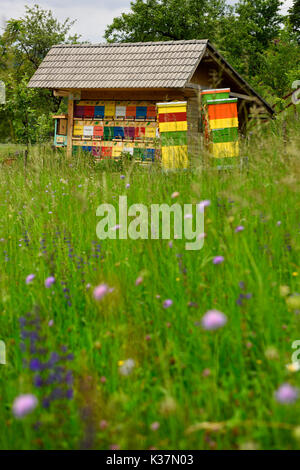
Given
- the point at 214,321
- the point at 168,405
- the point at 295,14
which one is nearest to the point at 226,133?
the point at 214,321

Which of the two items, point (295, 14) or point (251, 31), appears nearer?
point (251, 31)

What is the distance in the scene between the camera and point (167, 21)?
34031 mm

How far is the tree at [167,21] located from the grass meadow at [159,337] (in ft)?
111

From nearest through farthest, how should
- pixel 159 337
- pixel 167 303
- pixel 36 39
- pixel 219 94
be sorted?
pixel 167 303 < pixel 159 337 < pixel 219 94 < pixel 36 39

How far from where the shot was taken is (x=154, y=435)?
168 centimetres

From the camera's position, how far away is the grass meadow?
5.30 feet

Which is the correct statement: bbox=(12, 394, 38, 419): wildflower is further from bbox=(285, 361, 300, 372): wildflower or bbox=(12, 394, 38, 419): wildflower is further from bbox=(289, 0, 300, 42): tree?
bbox=(289, 0, 300, 42): tree

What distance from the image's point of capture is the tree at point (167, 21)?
33812 millimetres

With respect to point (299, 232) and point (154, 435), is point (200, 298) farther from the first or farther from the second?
point (299, 232)

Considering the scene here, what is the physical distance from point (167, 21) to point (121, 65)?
21925 millimetres

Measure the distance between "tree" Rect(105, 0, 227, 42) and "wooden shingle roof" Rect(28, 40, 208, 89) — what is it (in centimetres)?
1972

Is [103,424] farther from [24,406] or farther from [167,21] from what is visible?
[167,21]

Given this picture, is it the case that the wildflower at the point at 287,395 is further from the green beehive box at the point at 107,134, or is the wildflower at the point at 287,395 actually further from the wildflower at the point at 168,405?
the green beehive box at the point at 107,134

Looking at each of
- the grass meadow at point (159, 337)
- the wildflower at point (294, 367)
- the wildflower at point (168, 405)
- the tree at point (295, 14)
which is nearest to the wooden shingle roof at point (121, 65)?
the grass meadow at point (159, 337)
